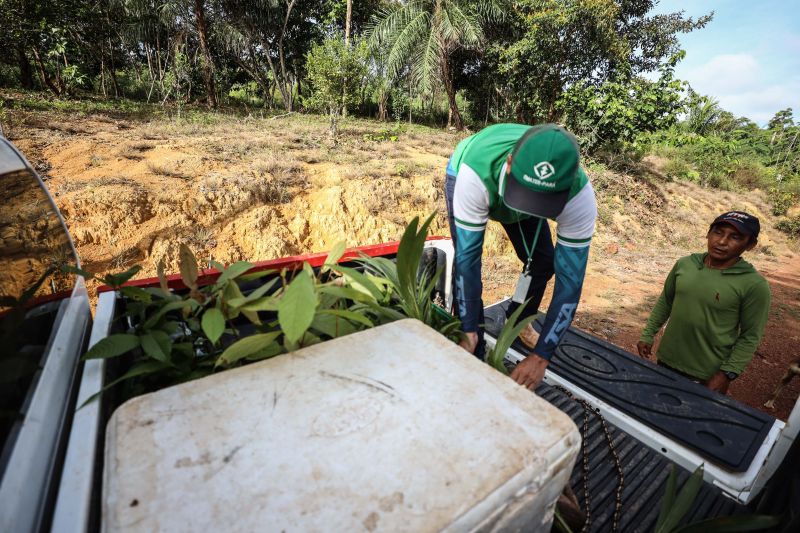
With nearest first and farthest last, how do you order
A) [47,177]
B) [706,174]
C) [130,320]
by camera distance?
[130,320]
[47,177]
[706,174]

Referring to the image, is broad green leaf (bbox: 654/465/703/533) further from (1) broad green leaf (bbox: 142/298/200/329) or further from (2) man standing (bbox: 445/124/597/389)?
(1) broad green leaf (bbox: 142/298/200/329)

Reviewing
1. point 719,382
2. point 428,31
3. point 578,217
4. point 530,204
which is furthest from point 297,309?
point 428,31

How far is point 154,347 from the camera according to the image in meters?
1.00

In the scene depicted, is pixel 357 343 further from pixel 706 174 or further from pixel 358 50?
pixel 706 174

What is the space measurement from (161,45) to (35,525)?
24.2m

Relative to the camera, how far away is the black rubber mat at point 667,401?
68.6 inches

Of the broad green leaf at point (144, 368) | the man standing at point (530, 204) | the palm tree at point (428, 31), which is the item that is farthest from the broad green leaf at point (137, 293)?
the palm tree at point (428, 31)

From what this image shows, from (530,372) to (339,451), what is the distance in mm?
1220

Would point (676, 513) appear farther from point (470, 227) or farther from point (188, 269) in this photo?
point (188, 269)

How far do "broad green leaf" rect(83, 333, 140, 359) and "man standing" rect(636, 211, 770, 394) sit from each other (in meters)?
2.82

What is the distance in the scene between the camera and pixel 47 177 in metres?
5.46

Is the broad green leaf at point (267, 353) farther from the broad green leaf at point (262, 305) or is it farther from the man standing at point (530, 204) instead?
the man standing at point (530, 204)

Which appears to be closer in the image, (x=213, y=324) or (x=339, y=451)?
(x=339, y=451)

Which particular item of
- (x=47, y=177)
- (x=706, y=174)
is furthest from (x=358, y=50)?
(x=706, y=174)
